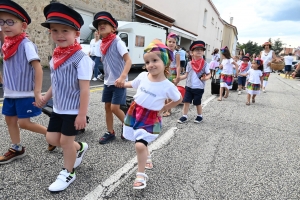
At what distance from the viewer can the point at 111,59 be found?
124 inches

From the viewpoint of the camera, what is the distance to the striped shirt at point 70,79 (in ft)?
6.70

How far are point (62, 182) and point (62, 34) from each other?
1399mm

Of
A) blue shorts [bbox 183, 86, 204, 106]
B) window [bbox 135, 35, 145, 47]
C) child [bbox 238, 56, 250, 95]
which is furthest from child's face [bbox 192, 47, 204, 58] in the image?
window [bbox 135, 35, 145, 47]

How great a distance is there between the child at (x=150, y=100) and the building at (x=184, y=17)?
52.0 feet

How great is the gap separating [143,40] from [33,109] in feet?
36.9

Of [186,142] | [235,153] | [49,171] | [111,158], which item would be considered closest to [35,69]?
[49,171]

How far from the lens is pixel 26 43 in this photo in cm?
238

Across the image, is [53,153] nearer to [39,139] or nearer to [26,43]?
[39,139]

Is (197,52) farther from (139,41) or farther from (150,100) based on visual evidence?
(139,41)

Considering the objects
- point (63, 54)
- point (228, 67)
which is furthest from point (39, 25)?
point (63, 54)

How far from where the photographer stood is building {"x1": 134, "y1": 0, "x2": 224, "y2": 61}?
18211 millimetres

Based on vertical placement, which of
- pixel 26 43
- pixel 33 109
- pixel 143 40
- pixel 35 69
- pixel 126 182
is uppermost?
pixel 143 40

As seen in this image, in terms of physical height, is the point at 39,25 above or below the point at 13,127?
above

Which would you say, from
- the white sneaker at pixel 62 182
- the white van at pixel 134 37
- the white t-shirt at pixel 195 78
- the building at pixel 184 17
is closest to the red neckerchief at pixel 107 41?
the white sneaker at pixel 62 182
